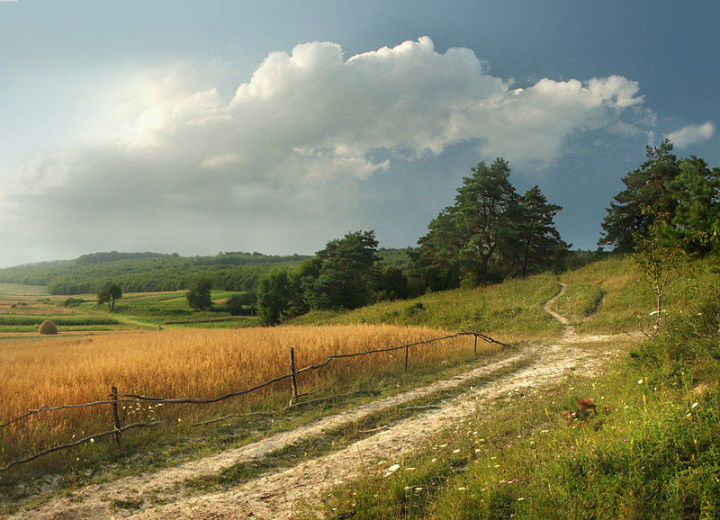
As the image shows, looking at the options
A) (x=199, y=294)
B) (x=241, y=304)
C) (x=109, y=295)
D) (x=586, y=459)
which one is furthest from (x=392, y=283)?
(x=586, y=459)

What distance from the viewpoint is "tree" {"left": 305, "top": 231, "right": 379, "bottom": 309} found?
52531 millimetres

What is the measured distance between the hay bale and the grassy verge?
5036 cm

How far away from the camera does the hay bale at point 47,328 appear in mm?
41206

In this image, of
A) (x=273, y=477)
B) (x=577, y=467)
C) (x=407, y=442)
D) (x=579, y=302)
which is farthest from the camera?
(x=579, y=302)

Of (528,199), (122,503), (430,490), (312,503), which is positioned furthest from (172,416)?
(528,199)

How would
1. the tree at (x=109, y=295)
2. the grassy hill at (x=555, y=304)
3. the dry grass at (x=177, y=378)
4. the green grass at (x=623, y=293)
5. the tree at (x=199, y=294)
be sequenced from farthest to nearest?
the tree at (x=199, y=294), the tree at (x=109, y=295), the grassy hill at (x=555, y=304), the green grass at (x=623, y=293), the dry grass at (x=177, y=378)

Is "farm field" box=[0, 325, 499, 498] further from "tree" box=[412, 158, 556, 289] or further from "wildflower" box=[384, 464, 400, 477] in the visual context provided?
"tree" box=[412, 158, 556, 289]

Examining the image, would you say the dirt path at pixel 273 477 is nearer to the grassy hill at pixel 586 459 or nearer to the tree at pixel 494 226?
the grassy hill at pixel 586 459

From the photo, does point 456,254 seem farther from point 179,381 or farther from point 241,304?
point 241,304

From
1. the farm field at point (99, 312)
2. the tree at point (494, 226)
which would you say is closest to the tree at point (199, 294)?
the farm field at point (99, 312)

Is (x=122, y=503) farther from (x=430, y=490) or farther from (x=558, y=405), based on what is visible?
(x=558, y=405)

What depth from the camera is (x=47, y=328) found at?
41531 millimetres

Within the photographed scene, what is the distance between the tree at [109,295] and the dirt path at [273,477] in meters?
59.9

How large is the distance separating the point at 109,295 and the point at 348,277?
3680 cm
